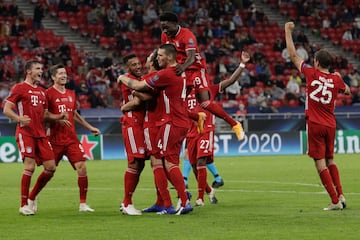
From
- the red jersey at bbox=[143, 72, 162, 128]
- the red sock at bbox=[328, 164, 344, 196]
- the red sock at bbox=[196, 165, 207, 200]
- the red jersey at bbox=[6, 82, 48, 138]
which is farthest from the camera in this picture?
the red sock at bbox=[196, 165, 207, 200]

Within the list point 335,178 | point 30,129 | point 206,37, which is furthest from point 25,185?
point 206,37

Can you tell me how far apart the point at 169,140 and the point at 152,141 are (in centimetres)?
26

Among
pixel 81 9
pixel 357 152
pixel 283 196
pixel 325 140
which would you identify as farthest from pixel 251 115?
pixel 325 140

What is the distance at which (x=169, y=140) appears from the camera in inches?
545

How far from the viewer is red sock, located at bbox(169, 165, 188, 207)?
1371cm

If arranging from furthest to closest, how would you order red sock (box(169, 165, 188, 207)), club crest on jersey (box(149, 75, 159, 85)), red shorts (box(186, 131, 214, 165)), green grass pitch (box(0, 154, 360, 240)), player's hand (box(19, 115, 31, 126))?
red shorts (box(186, 131, 214, 165)) → player's hand (box(19, 115, 31, 126)) → red sock (box(169, 165, 188, 207)) → club crest on jersey (box(149, 75, 159, 85)) → green grass pitch (box(0, 154, 360, 240))

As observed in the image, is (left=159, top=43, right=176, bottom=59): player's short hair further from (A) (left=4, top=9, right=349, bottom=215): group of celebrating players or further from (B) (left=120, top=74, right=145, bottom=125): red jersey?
(B) (left=120, top=74, right=145, bottom=125): red jersey

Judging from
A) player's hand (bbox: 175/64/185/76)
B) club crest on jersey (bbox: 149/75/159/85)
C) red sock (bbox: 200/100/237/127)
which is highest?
player's hand (bbox: 175/64/185/76)

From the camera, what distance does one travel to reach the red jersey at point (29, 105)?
14.5 m

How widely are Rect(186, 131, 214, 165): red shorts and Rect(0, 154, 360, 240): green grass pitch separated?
2.62ft

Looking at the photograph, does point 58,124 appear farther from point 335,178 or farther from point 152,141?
point 335,178

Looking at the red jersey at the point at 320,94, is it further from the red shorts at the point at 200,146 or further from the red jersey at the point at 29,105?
the red jersey at the point at 29,105

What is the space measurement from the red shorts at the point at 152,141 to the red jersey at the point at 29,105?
64.0 inches

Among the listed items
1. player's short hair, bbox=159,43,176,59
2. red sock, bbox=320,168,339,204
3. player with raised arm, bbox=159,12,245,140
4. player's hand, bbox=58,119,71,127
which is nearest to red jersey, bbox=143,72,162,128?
player's short hair, bbox=159,43,176,59
